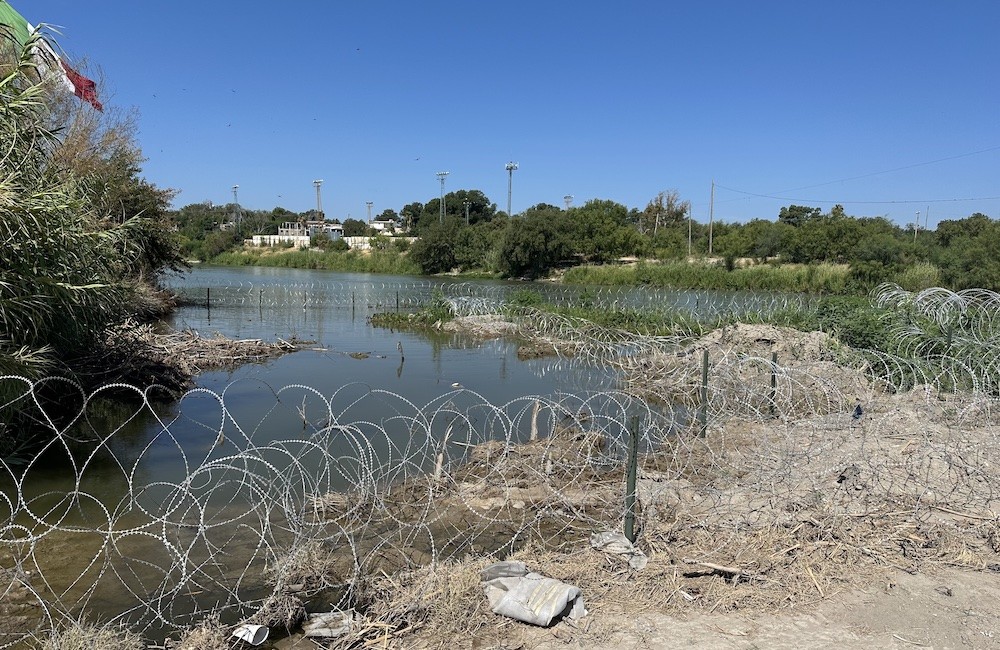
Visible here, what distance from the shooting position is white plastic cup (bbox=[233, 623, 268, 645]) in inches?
167

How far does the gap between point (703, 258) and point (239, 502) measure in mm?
55316

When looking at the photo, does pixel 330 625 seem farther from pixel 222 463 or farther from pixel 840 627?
pixel 222 463

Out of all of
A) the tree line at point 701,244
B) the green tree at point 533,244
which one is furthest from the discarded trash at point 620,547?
the green tree at point 533,244

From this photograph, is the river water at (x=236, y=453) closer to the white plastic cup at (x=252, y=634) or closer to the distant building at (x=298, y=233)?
the white plastic cup at (x=252, y=634)

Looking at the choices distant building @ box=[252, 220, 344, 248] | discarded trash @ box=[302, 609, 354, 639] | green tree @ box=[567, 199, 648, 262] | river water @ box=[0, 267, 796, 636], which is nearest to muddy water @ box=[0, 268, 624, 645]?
river water @ box=[0, 267, 796, 636]

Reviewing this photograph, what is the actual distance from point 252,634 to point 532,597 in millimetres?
1776

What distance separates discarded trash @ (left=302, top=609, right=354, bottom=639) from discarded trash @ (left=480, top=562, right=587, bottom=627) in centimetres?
92

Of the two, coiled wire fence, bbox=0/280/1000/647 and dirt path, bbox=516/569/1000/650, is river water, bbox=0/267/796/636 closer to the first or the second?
coiled wire fence, bbox=0/280/1000/647

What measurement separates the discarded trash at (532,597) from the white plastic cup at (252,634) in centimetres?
145

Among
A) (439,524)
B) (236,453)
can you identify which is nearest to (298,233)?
(236,453)

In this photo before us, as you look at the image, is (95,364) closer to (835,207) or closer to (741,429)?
(741,429)

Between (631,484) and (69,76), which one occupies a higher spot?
(69,76)

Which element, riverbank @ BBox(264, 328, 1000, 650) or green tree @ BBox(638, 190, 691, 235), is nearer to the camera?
riverbank @ BBox(264, 328, 1000, 650)

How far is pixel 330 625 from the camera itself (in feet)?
14.4
